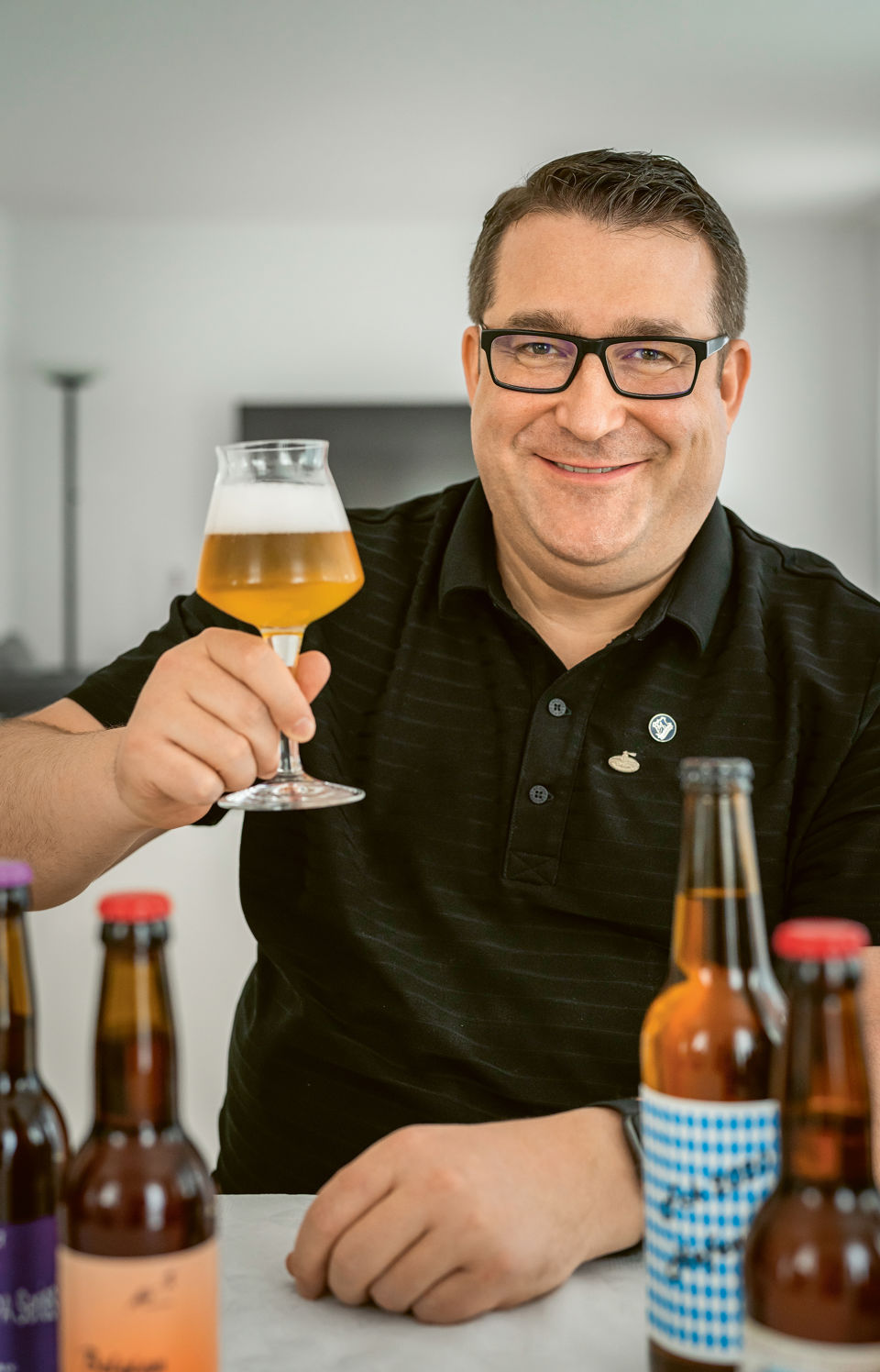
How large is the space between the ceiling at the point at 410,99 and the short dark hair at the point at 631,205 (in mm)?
3783

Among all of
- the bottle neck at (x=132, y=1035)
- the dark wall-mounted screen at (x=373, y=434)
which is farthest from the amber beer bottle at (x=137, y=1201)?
the dark wall-mounted screen at (x=373, y=434)

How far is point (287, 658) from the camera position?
44.4 inches

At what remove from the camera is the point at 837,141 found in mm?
6191

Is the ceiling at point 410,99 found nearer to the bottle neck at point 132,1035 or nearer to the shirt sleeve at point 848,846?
the shirt sleeve at point 848,846

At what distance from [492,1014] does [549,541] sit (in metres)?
0.51

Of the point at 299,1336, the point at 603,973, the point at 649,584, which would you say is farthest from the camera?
the point at 649,584

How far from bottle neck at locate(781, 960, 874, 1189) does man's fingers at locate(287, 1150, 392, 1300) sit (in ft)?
1.13

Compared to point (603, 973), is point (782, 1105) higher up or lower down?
higher up

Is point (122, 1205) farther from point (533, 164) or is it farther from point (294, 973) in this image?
point (533, 164)

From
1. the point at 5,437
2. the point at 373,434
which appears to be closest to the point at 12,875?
the point at 373,434

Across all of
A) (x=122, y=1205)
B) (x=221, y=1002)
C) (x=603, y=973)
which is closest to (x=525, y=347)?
(x=603, y=973)

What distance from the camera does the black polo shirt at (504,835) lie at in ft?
4.40

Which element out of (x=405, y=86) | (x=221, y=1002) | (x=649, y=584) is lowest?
(x=221, y=1002)

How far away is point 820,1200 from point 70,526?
293 inches
